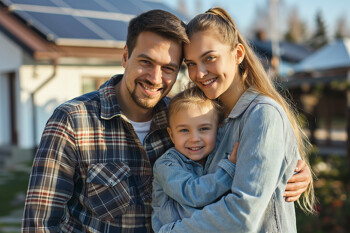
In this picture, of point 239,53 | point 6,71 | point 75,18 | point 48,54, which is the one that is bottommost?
point 239,53

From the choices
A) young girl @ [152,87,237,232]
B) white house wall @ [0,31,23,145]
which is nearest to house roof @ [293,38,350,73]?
white house wall @ [0,31,23,145]

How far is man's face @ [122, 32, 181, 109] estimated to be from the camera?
242 cm

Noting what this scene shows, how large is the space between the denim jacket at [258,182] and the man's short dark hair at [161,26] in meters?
0.62

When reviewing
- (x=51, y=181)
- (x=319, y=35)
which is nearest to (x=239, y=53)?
(x=51, y=181)

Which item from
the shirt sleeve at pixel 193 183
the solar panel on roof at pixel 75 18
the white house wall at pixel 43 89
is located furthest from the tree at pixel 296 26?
the shirt sleeve at pixel 193 183

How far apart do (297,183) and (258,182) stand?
52 centimetres

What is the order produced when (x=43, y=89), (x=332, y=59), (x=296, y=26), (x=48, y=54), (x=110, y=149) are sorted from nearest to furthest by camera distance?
(x=110, y=149) < (x=48, y=54) < (x=43, y=89) < (x=332, y=59) < (x=296, y=26)

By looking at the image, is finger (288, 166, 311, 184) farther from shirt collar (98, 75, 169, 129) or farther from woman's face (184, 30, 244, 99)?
shirt collar (98, 75, 169, 129)

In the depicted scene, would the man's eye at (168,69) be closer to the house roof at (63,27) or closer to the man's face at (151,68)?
the man's face at (151,68)

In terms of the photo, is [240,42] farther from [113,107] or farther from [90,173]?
[90,173]

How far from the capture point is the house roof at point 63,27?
9562mm

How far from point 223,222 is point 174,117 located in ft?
2.60

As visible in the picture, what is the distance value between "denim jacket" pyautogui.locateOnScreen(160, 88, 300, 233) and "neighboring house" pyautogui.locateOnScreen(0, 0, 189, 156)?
7.98 meters

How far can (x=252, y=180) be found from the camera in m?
1.87
